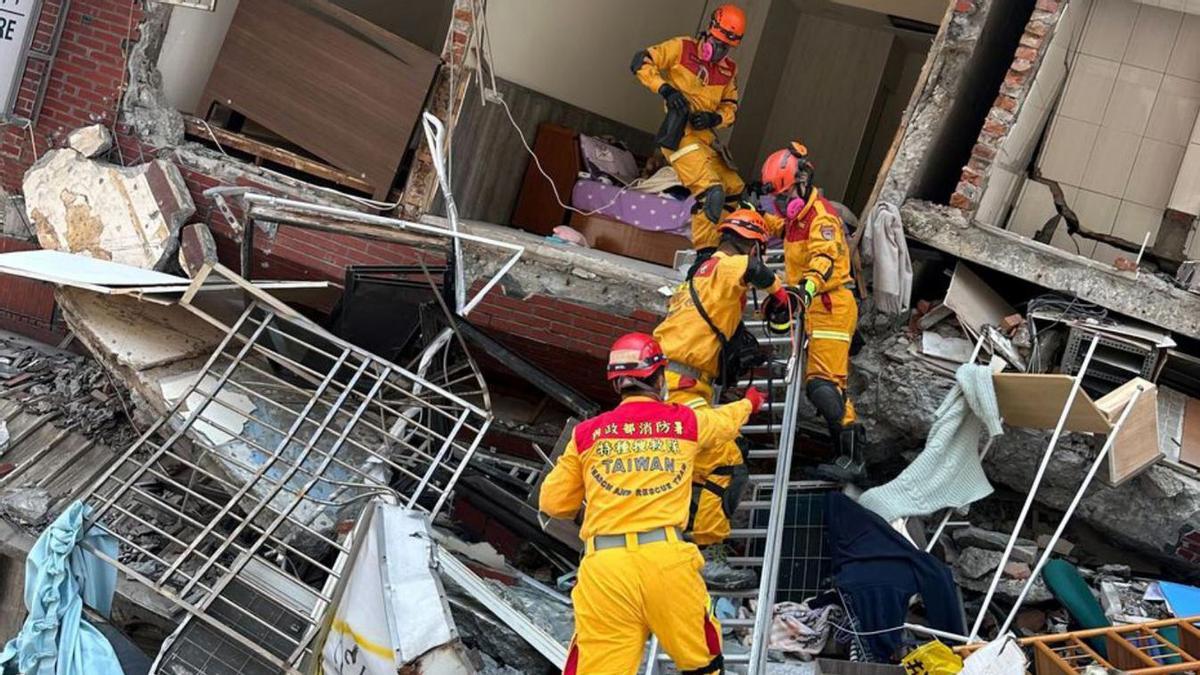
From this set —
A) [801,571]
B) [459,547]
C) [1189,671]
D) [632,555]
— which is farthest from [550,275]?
[1189,671]

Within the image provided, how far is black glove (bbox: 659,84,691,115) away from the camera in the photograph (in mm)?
8062

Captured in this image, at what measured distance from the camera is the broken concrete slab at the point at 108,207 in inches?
322

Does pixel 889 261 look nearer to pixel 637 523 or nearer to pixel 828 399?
pixel 828 399

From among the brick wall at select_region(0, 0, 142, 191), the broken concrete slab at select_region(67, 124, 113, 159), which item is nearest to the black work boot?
the broken concrete slab at select_region(67, 124, 113, 159)

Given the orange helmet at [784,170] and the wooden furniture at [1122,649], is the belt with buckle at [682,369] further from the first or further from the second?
the wooden furniture at [1122,649]

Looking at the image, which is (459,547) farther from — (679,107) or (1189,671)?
(1189,671)

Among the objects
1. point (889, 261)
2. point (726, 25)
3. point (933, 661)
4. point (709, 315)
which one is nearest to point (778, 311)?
point (709, 315)

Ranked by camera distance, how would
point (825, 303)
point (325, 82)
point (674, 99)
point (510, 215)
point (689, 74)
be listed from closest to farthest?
point (825, 303), point (674, 99), point (689, 74), point (325, 82), point (510, 215)

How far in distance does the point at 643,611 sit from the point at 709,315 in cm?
183

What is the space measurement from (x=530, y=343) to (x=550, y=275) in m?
0.49

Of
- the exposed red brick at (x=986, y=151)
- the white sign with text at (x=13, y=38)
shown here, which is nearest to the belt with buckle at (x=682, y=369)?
the exposed red brick at (x=986, y=151)

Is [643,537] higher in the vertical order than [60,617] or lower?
higher

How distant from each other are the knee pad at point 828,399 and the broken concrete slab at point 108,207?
4.38 metres

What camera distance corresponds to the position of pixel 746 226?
639cm
